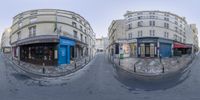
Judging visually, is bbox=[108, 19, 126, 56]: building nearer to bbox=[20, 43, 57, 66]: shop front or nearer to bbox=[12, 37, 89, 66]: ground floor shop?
bbox=[12, 37, 89, 66]: ground floor shop

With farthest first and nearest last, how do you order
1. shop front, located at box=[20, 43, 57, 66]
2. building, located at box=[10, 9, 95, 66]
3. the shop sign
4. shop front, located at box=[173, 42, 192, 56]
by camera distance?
shop front, located at box=[173, 42, 192, 56]
the shop sign
shop front, located at box=[20, 43, 57, 66]
building, located at box=[10, 9, 95, 66]

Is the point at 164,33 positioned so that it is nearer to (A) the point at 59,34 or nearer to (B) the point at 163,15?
(B) the point at 163,15

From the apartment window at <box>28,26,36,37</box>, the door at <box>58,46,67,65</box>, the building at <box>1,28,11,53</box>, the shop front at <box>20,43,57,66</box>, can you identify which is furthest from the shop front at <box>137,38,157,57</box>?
the building at <box>1,28,11,53</box>

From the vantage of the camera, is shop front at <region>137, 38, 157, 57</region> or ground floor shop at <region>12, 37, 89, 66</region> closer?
ground floor shop at <region>12, 37, 89, 66</region>

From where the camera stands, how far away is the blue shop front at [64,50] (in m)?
16.8

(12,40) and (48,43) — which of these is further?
(48,43)

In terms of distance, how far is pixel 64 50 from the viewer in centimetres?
1852

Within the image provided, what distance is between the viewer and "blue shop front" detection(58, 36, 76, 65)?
16.8m

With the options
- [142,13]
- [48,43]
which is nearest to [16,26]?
[48,43]

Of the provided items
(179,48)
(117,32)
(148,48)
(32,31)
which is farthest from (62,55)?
(117,32)

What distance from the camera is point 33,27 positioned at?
12500 mm

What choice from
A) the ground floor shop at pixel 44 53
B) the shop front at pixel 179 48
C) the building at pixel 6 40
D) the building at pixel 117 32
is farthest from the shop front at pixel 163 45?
the building at pixel 6 40

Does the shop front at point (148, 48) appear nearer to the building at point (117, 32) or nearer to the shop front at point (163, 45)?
the shop front at point (163, 45)

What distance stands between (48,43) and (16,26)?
4564mm
